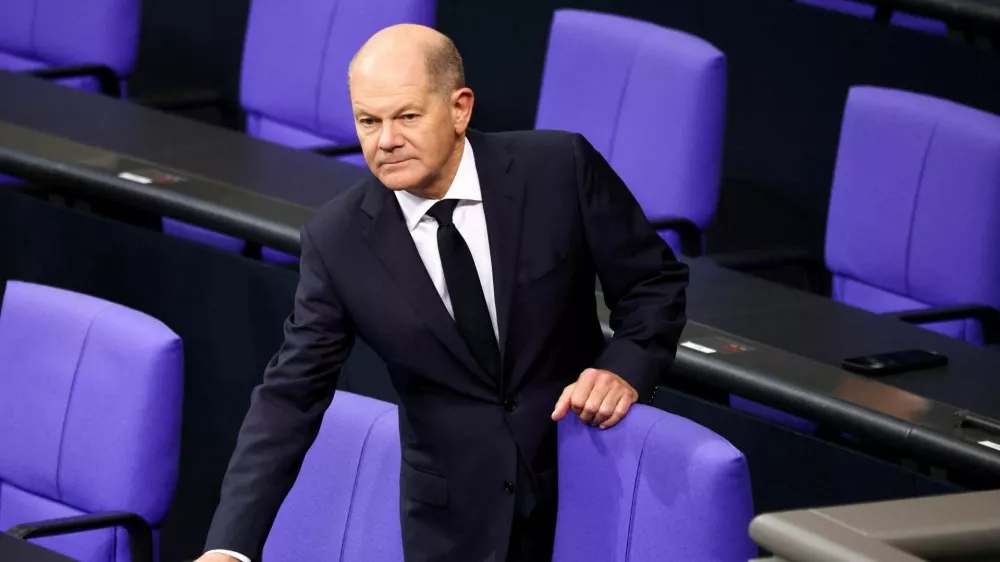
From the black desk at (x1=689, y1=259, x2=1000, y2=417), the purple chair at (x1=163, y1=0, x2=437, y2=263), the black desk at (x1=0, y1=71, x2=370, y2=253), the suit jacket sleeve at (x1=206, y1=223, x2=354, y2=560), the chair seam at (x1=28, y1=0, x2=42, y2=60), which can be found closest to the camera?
the suit jacket sleeve at (x1=206, y1=223, x2=354, y2=560)

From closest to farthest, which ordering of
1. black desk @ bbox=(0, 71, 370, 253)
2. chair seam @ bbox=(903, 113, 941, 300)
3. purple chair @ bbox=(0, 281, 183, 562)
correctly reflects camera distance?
purple chair @ bbox=(0, 281, 183, 562), chair seam @ bbox=(903, 113, 941, 300), black desk @ bbox=(0, 71, 370, 253)

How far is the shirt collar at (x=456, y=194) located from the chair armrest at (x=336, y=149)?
191 centimetres

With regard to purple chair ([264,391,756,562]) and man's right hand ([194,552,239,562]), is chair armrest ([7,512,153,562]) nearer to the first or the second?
man's right hand ([194,552,239,562])

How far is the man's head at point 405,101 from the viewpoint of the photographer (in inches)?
71.6

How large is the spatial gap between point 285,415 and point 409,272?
8.4 inches

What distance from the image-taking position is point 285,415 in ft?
6.37

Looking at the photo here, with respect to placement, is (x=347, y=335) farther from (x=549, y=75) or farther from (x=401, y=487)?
(x=549, y=75)

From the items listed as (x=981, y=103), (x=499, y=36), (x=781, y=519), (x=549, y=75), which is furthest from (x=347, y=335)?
(x=499, y=36)

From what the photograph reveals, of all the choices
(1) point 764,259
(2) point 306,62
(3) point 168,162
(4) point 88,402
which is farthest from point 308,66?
(4) point 88,402

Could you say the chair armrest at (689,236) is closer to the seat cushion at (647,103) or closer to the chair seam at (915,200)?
the seat cushion at (647,103)

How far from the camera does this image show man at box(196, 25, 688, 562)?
1.95 m

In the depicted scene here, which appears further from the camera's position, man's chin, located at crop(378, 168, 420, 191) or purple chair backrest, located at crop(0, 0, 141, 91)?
purple chair backrest, located at crop(0, 0, 141, 91)

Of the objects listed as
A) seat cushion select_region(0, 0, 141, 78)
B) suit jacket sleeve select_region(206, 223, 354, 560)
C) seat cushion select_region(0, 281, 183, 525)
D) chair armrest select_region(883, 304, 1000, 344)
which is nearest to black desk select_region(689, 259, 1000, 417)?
chair armrest select_region(883, 304, 1000, 344)

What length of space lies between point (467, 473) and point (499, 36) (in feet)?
8.97
